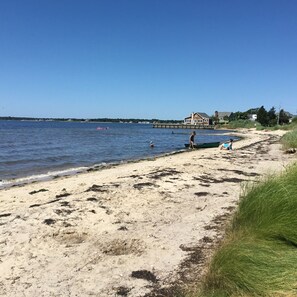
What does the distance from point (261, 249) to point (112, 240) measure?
2.81 m

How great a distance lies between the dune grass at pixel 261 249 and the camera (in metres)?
3.57

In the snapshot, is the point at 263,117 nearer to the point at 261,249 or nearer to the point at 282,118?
the point at 282,118

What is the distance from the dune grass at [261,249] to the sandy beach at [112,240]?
0.70 meters

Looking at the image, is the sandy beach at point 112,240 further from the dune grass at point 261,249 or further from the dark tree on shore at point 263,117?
the dark tree on shore at point 263,117

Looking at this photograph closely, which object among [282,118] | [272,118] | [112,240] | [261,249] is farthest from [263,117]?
[261,249]

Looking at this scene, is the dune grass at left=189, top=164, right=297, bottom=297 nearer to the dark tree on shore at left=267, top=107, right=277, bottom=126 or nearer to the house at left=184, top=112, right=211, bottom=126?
the dark tree on shore at left=267, top=107, right=277, bottom=126

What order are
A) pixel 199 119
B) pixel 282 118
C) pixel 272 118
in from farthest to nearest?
pixel 199 119
pixel 272 118
pixel 282 118

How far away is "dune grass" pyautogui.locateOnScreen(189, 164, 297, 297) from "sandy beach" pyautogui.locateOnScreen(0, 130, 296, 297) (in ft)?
2.28

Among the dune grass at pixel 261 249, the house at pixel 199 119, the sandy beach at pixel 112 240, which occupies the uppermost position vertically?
the house at pixel 199 119

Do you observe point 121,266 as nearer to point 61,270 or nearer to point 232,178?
point 61,270

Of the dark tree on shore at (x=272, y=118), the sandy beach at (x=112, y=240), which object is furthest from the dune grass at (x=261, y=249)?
the dark tree on shore at (x=272, y=118)

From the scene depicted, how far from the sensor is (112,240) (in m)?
6.02

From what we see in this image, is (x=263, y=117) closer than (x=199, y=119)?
Yes

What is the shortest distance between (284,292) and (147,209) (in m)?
4.96
